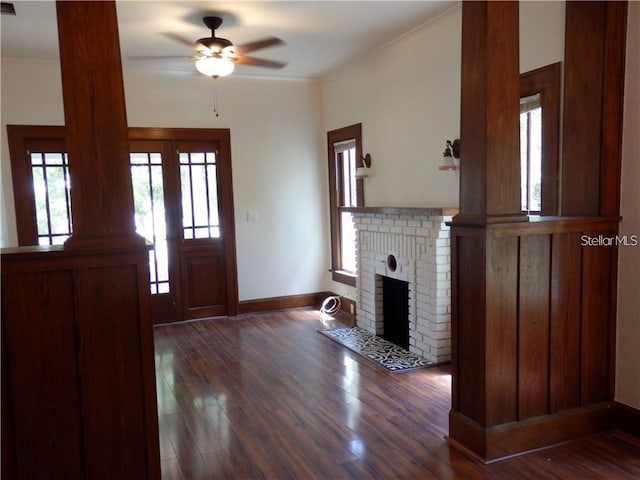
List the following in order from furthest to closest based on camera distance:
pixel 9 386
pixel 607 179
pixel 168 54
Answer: pixel 168 54 < pixel 607 179 < pixel 9 386

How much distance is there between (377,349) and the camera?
4.48 m

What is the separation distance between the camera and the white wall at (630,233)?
8.89ft

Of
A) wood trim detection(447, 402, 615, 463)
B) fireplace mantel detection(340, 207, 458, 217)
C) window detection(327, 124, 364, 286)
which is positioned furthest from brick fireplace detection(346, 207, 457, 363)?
wood trim detection(447, 402, 615, 463)

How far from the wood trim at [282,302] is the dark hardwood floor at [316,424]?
4.44 ft

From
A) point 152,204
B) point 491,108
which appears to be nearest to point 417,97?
point 491,108

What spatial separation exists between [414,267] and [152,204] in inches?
121

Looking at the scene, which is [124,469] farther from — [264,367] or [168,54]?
[168,54]

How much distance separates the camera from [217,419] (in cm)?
317

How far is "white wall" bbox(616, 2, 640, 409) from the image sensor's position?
8.89 feet

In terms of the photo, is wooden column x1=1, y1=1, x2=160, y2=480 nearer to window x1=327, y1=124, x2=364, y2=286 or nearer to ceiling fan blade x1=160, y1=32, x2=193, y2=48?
ceiling fan blade x1=160, y1=32, x2=193, y2=48

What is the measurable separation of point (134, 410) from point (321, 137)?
4770mm

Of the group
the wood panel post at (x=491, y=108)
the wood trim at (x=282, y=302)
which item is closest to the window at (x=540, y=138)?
the wood panel post at (x=491, y=108)

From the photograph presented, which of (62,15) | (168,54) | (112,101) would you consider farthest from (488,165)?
(168,54)

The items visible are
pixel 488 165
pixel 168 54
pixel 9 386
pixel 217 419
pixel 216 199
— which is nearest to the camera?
pixel 9 386
